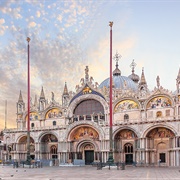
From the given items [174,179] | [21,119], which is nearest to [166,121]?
[174,179]

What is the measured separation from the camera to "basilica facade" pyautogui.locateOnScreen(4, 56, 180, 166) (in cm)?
6147

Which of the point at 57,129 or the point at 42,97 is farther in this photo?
the point at 42,97

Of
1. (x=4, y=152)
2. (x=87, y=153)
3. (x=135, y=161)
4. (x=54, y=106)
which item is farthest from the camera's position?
(x=4, y=152)

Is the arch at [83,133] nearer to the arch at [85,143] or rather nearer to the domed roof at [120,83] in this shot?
the arch at [85,143]

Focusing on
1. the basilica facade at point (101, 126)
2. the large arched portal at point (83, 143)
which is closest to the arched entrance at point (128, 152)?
the basilica facade at point (101, 126)

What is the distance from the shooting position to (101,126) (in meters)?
66.9

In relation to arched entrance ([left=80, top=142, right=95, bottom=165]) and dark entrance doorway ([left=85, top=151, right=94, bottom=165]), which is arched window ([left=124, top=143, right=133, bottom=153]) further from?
dark entrance doorway ([left=85, top=151, right=94, bottom=165])

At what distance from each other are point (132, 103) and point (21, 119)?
29.5 metres

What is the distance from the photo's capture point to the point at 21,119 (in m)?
81.4

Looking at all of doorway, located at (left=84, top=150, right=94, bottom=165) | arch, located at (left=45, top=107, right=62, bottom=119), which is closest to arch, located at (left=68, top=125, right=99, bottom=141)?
doorway, located at (left=84, top=150, right=94, bottom=165)

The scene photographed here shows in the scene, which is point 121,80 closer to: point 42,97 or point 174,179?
point 42,97

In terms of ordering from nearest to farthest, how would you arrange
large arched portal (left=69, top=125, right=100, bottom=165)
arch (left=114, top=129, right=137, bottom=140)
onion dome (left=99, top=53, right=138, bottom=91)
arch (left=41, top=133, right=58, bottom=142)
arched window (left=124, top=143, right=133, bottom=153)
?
arch (left=114, top=129, right=137, bottom=140)
arched window (left=124, top=143, right=133, bottom=153)
large arched portal (left=69, top=125, right=100, bottom=165)
arch (left=41, top=133, right=58, bottom=142)
onion dome (left=99, top=53, right=138, bottom=91)

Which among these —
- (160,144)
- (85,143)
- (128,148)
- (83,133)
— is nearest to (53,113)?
(83,133)

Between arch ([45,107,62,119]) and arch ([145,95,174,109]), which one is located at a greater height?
arch ([145,95,174,109])
